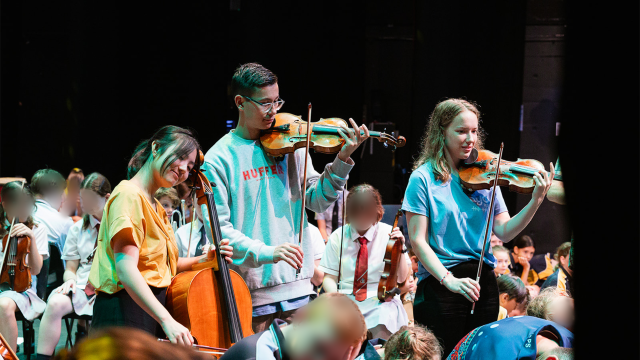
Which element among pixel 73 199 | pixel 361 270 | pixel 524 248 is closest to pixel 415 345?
pixel 361 270

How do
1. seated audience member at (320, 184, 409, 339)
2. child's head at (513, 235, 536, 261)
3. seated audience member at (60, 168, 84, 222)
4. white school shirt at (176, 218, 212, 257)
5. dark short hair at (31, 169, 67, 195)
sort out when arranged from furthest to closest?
1. seated audience member at (60, 168, 84, 222)
2. child's head at (513, 235, 536, 261)
3. dark short hair at (31, 169, 67, 195)
4. white school shirt at (176, 218, 212, 257)
5. seated audience member at (320, 184, 409, 339)

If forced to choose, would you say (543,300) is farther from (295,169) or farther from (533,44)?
(533,44)

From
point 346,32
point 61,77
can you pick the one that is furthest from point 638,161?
point 61,77

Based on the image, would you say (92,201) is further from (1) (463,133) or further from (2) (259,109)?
(1) (463,133)

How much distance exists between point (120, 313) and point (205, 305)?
27cm

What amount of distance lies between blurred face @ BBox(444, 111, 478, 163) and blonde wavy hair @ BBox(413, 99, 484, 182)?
2 centimetres

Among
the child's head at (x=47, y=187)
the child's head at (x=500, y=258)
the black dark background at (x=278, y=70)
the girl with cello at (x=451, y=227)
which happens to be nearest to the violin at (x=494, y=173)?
the girl with cello at (x=451, y=227)

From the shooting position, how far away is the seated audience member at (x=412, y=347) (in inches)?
71.1

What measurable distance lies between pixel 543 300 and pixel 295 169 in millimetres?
1032

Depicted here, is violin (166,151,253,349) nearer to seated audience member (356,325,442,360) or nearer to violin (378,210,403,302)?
seated audience member (356,325,442,360)

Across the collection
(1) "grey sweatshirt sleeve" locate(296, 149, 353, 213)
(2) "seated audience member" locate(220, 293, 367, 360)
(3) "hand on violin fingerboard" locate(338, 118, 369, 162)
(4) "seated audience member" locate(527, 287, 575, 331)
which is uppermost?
(3) "hand on violin fingerboard" locate(338, 118, 369, 162)

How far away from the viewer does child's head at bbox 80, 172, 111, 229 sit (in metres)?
3.54

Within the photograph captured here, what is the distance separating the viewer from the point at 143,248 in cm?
181

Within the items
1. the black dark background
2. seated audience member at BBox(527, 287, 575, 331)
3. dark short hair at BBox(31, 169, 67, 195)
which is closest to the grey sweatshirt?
seated audience member at BBox(527, 287, 575, 331)
